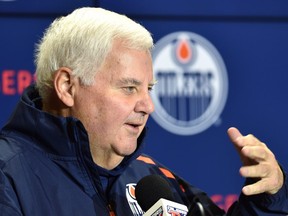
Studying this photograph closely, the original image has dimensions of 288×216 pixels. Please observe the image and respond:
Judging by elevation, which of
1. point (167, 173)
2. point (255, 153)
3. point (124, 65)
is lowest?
point (167, 173)

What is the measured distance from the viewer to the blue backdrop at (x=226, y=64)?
2346 millimetres

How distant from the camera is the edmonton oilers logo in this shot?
2.39 meters

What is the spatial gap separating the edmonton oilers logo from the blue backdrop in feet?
0.06

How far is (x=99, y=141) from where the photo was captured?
1.58 m

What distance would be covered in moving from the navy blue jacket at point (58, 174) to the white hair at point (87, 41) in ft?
0.32

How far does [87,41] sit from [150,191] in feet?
0.98

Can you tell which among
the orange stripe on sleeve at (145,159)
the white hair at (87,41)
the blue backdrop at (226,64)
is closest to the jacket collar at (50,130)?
the white hair at (87,41)

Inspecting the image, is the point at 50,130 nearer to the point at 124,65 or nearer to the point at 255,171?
the point at 124,65

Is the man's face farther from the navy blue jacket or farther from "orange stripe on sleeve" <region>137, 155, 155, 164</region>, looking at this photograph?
"orange stripe on sleeve" <region>137, 155, 155, 164</region>

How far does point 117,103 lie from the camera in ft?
5.14

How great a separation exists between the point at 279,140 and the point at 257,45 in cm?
28

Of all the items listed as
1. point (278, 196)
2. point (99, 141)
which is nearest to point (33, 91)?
point (99, 141)

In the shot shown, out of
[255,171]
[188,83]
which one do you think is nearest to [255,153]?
[255,171]

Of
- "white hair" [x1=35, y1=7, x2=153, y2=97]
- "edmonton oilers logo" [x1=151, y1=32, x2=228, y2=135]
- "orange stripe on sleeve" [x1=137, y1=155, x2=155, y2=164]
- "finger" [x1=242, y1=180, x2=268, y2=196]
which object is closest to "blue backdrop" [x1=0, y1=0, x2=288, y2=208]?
"edmonton oilers logo" [x1=151, y1=32, x2=228, y2=135]
